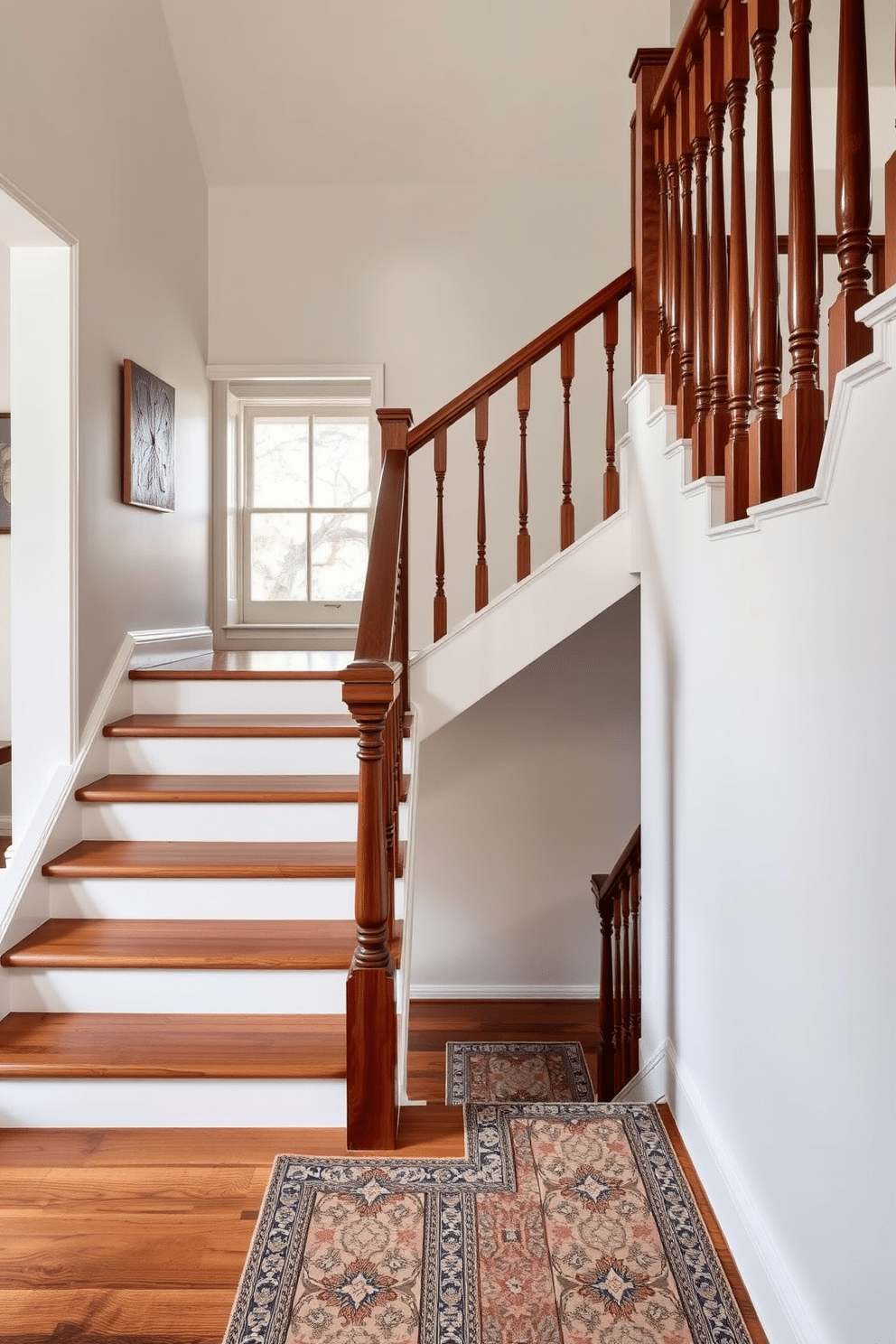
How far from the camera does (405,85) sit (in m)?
5.04

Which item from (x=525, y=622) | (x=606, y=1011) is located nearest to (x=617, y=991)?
(x=606, y=1011)

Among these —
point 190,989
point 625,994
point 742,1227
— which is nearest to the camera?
point 742,1227

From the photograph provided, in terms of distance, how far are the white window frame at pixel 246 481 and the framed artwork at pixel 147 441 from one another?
93 cm

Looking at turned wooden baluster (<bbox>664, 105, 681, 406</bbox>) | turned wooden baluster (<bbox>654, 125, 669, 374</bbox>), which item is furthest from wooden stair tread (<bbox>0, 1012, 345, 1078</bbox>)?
turned wooden baluster (<bbox>654, 125, 669, 374</bbox>)

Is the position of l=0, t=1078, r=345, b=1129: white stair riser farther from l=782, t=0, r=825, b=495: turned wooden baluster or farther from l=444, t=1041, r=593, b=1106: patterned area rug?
l=444, t=1041, r=593, b=1106: patterned area rug

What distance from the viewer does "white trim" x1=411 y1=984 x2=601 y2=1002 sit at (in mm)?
5375

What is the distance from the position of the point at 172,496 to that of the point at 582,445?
2.16 meters

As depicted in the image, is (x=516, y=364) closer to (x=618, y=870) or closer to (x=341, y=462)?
(x=618, y=870)

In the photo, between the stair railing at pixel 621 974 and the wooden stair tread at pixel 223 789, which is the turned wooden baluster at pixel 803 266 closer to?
the wooden stair tread at pixel 223 789

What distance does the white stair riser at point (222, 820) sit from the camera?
3.29m

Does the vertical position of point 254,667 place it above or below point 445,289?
below

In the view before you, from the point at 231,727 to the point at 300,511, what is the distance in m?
2.50

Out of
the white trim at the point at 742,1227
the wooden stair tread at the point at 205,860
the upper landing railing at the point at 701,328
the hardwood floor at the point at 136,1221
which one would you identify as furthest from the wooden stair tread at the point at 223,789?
the white trim at the point at 742,1227

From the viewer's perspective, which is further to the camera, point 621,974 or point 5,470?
point 5,470
